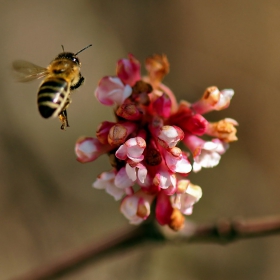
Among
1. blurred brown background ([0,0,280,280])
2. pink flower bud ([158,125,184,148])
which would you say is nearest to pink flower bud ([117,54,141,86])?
pink flower bud ([158,125,184,148])

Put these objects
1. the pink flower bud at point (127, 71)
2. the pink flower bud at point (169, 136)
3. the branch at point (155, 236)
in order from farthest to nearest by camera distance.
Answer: the branch at point (155, 236), the pink flower bud at point (127, 71), the pink flower bud at point (169, 136)

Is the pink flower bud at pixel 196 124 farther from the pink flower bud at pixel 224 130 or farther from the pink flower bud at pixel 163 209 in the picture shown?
the pink flower bud at pixel 163 209

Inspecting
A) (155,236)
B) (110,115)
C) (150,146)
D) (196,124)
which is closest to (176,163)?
(150,146)

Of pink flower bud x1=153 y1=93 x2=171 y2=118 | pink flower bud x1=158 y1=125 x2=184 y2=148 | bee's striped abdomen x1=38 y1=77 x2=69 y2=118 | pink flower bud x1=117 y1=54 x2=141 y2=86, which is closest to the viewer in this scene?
bee's striped abdomen x1=38 y1=77 x2=69 y2=118

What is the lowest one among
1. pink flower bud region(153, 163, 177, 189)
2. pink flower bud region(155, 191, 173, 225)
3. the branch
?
the branch

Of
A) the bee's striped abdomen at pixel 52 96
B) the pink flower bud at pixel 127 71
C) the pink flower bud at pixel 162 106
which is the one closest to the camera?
the bee's striped abdomen at pixel 52 96

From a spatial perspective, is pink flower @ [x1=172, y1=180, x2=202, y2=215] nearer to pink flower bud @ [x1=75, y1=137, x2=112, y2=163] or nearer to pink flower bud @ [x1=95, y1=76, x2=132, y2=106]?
pink flower bud @ [x1=75, y1=137, x2=112, y2=163]

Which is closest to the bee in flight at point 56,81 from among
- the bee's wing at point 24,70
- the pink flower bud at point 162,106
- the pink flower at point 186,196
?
the bee's wing at point 24,70

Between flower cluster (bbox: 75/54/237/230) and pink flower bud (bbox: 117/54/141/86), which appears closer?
flower cluster (bbox: 75/54/237/230)
